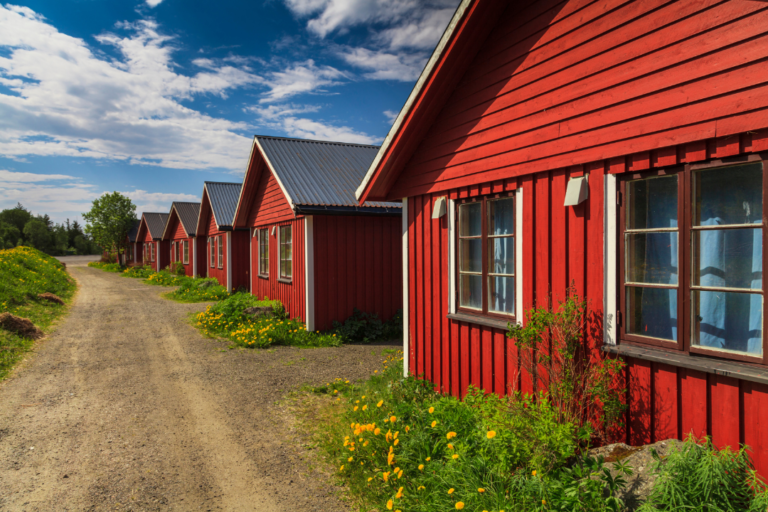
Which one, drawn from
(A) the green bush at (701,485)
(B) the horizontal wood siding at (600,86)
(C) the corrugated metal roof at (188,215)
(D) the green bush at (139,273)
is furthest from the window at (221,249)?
(A) the green bush at (701,485)

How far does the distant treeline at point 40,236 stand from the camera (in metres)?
74.4

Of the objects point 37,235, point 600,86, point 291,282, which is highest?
point 37,235

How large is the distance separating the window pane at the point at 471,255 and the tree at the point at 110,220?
4397cm

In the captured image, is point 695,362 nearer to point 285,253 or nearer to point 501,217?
point 501,217

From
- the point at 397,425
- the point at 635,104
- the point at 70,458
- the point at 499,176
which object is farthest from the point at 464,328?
the point at 70,458

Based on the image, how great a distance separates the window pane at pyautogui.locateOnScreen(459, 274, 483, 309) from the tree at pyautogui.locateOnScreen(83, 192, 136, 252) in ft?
144

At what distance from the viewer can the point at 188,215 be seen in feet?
93.7

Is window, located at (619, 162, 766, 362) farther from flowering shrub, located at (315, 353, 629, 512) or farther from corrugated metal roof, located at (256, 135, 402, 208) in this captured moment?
corrugated metal roof, located at (256, 135, 402, 208)

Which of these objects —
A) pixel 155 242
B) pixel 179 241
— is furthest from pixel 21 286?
pixel 155 242

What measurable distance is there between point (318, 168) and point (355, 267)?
143 inches

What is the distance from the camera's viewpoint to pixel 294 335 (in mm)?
10391

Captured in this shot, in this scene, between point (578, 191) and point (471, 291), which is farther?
point (471, 291)

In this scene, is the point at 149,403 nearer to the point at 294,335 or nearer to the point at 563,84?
the point at 294,335

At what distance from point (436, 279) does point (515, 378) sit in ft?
5.98
